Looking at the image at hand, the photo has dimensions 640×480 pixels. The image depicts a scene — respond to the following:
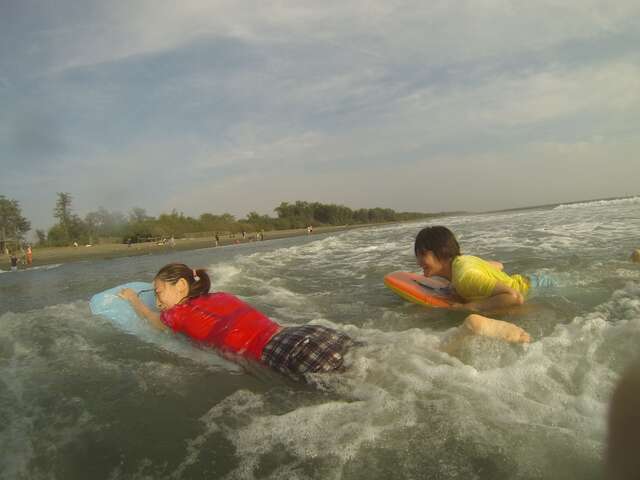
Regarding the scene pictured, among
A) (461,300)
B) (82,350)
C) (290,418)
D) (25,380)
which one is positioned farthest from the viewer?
(461,300)

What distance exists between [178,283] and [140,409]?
1.41 meters

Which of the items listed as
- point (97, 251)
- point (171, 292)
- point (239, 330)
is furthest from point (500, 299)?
point (97, 251)

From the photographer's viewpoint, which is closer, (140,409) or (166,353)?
(140,409)

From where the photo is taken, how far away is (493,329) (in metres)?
3.12

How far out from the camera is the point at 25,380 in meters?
3.54

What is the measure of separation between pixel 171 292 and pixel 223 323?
0.73 metres

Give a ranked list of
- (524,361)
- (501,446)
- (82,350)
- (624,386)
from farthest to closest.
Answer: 1. (82,350)
2. (524,361)
3. (501,446)
4. (624,386)

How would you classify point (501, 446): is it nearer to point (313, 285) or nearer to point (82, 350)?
point (82, 350)

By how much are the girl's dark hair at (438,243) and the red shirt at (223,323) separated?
1.95 m

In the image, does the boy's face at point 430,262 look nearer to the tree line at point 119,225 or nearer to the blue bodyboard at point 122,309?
→ the blue bodyboard at point 122,309

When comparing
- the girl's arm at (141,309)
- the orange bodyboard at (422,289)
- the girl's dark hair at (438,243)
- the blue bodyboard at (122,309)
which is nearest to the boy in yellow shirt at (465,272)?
the girl's dark hair at (438,243)

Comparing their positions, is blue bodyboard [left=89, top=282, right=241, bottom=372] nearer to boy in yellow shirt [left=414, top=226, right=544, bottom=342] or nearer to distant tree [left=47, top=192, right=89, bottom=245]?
boy in yellow shirt [left=414, top=226, right=544, bottom=342]

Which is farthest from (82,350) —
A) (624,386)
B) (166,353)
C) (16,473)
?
(624,386)

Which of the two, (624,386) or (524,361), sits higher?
(624,386)
